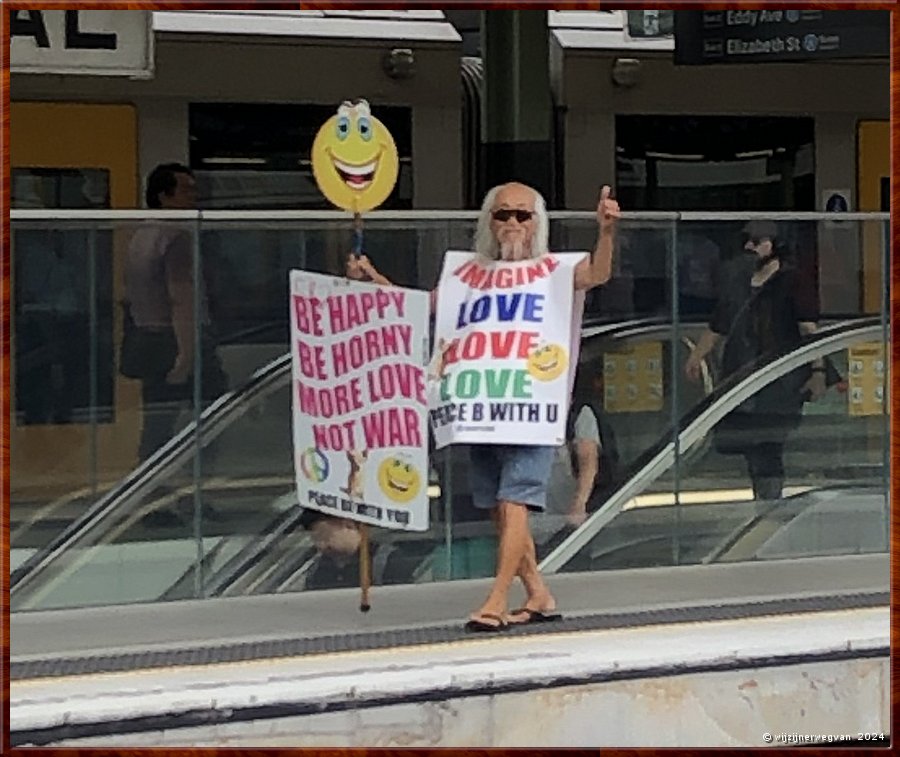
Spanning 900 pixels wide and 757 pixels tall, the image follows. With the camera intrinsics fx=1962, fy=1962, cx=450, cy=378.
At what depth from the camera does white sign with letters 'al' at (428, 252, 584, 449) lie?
6.52 meters

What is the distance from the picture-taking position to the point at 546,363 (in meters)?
6.56

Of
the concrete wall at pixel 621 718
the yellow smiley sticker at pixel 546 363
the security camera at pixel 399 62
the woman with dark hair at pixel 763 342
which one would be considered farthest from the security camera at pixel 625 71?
the concrete wall at pixel 621 718

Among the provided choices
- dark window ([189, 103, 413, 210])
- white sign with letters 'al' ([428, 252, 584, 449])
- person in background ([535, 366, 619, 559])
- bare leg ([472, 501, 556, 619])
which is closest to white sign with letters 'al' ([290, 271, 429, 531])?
white sign with letters 'al' ([428, 252, 584, 449])

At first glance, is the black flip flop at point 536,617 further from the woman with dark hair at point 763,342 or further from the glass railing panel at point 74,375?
the woman with dark hair at point 763,342

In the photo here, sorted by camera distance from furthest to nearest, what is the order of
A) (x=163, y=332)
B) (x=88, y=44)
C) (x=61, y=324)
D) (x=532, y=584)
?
(x=163, y=332) < (x=61, y=324) < (x=532, y=584) < (x=88, y=44)

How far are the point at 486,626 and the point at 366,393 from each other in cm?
92

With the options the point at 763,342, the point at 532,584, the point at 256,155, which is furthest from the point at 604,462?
the point at 256,155

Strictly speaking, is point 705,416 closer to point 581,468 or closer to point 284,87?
point 581,468

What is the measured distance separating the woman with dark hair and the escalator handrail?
38mm

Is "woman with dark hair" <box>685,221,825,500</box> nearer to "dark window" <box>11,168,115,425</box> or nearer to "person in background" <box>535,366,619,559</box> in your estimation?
"person in background" <box>535,366,619,559</box>

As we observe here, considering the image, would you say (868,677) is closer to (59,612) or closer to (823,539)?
(823,539)

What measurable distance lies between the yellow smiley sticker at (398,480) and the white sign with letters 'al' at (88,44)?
161cm

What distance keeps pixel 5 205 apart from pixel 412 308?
1900mm

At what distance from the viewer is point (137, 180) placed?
37.4 feet
